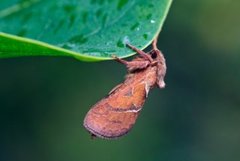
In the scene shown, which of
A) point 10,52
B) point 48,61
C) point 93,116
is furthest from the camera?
point 48,61

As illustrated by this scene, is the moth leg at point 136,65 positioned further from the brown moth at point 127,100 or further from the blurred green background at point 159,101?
the blurred green background at point 159,101

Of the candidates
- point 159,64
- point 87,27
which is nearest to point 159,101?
point 159,64

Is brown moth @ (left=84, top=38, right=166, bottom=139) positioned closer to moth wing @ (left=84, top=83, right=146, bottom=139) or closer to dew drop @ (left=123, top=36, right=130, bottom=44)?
moth wing @ (left=84, top=83, right=146, bottom=139)

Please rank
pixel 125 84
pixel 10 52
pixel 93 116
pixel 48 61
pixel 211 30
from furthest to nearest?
pixel 211 30 → pixel 48 61 → pixel 125 84 → pixel 93 116 → pixel 10 52

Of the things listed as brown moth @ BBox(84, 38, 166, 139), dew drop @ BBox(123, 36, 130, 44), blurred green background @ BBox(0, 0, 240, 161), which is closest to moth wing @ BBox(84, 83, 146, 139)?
brown moth @ BBox(84, 38, 166, 139)

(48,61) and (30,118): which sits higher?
(48,61)

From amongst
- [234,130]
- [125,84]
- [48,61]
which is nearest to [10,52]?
[125,84]

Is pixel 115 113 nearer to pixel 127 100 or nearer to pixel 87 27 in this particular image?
pixel 127 100

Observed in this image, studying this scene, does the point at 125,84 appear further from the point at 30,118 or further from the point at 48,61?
the point at 30,118
